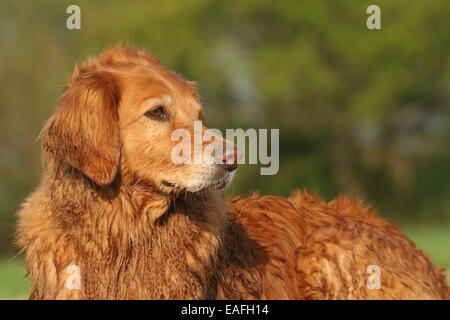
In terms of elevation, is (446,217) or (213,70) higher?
(213,70)

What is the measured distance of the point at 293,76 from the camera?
92.2ft

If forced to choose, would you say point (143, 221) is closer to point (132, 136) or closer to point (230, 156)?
point (132, 136)

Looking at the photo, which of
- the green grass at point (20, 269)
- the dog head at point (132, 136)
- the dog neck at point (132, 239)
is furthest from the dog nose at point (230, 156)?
the green grass at point (20, 269)

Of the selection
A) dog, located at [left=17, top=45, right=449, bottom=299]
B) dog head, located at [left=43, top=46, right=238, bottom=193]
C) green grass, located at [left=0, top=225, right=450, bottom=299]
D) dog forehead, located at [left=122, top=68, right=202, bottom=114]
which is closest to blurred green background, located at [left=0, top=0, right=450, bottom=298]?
green grass, located at [left=0, top=225, right=450, bottom=299]

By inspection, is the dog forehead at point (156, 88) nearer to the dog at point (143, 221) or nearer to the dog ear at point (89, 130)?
the dog at point (143, 221)

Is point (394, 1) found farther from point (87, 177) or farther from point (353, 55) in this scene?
point (87, 177)

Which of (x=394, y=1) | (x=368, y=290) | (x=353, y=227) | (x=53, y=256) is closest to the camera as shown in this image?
(x=53, y=256)

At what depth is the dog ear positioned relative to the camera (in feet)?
14.8

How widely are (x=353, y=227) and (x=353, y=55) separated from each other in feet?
77.8

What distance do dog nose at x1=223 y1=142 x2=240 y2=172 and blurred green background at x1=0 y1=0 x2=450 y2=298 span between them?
2186cm

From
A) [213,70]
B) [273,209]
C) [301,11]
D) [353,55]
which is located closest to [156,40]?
[213,70]

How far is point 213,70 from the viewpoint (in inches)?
1160

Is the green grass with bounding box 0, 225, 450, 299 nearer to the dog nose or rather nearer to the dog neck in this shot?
Answer: the dog neck

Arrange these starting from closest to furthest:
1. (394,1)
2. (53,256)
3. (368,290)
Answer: (53,256)
(368,290)
(394,1)
